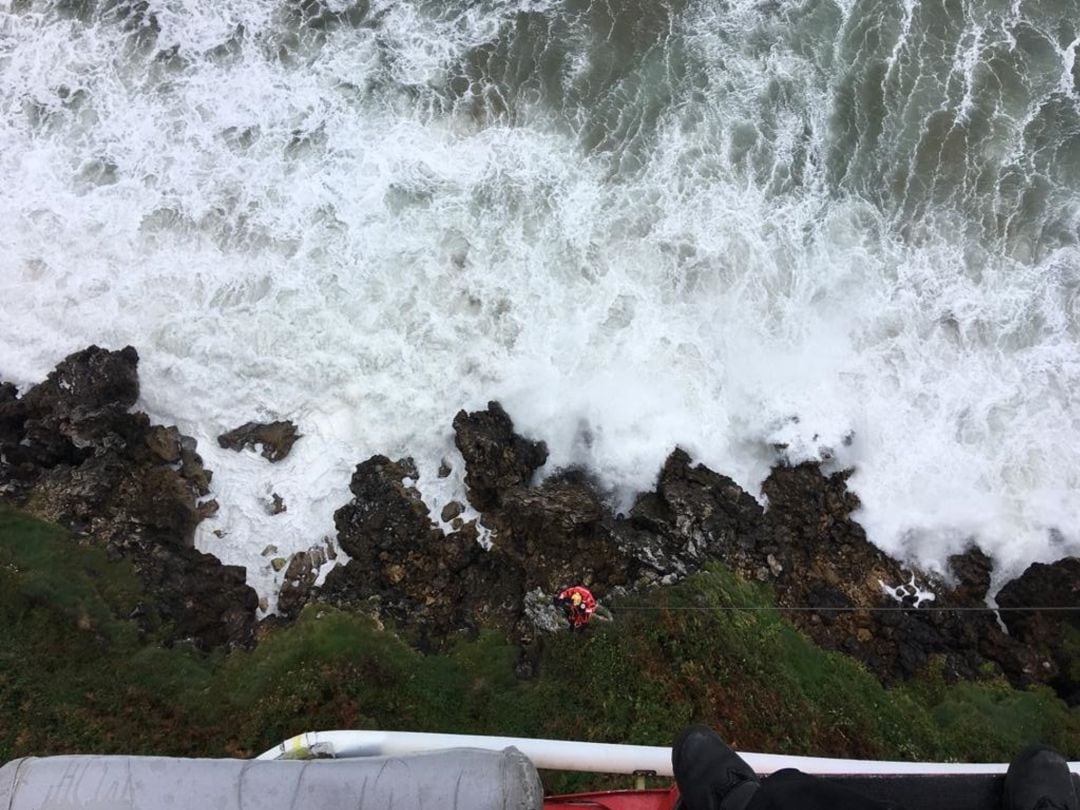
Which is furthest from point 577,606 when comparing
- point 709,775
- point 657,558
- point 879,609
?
point 709,775

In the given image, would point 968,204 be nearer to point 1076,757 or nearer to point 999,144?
point 999,144

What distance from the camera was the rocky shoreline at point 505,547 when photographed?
12.5 metres

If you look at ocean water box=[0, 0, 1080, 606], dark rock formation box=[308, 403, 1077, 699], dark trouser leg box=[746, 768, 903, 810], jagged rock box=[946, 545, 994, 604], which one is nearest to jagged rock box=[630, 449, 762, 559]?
dark rock formation box=[308, 403, 1077, 699]

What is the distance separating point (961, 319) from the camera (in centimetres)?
1509

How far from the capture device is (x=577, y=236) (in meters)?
15.7

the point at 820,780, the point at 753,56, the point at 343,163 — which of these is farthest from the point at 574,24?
the point at 820,780

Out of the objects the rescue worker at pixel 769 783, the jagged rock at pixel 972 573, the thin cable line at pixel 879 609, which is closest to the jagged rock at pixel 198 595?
the thin cable line at pixel 879 609

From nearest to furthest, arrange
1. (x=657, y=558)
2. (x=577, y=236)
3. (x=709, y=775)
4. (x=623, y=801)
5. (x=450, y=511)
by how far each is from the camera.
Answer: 1. (x=709, y=775)
2. (x=623, y=801)
3. (x=657, y=558)
4. (x=450, y=511)
5. (x=577, y=236)

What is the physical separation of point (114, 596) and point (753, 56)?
57.2ft

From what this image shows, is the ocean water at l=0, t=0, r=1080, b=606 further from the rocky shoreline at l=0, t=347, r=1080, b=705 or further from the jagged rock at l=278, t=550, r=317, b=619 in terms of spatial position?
the rocky shoreline at l=0, t=347, r=1080, b=705

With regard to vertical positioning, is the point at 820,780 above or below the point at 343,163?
above

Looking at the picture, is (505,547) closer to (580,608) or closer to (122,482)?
(580,608)

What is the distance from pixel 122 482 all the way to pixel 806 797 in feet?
43.3

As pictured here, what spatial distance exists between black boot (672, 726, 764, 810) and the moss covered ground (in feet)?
16.5
